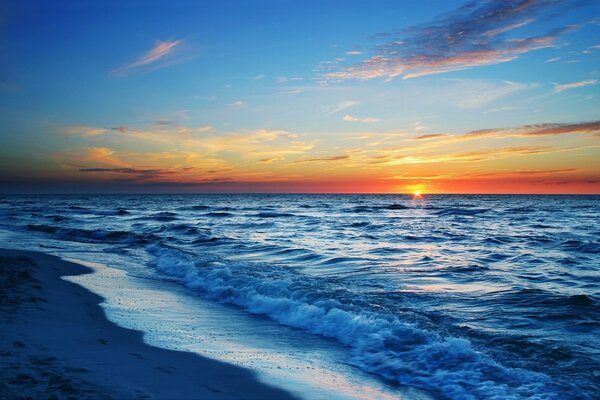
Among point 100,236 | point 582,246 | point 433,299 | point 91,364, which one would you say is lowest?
point 100,236

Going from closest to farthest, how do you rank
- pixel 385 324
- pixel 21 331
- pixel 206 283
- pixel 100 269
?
pixel 21 331 < pixel 385 324 < pixel 206 283 < pixel 100 269

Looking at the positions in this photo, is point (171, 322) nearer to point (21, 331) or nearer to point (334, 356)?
point (21, 331)

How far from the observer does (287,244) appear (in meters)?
21.5

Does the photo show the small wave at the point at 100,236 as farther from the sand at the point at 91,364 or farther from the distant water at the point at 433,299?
the sand at the point at 91,364

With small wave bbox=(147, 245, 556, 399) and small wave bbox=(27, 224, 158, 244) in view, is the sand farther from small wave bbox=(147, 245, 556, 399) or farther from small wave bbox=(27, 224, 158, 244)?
small wave bbox=(27, 224, 158, 244)

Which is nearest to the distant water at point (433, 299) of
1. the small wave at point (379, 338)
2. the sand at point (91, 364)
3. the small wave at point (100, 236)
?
the small wave at point (379, 338)

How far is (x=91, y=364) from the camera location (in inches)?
207

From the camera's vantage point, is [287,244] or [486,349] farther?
[287,244]

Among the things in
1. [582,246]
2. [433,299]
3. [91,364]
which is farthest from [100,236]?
[582,246]

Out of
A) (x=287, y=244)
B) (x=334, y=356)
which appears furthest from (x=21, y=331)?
(x=287, y=244)

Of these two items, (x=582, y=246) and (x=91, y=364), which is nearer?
(x=91, y=364)

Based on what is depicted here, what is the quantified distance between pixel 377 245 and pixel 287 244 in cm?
454

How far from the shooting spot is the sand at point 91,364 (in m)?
4.36

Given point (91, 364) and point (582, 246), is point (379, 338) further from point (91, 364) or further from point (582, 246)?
point (582, 246)
